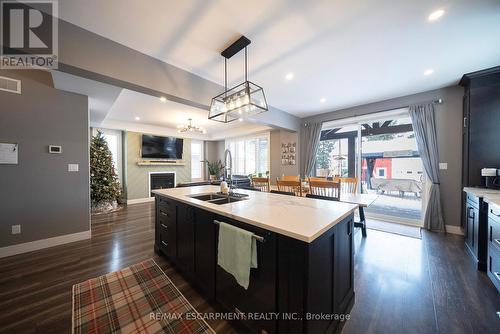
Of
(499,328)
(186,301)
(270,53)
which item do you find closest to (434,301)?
(499,328)

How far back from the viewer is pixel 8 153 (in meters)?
2.53

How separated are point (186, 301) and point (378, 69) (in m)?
3.90

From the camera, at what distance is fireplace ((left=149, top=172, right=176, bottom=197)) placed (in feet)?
21.1

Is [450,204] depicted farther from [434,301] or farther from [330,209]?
[330,209]

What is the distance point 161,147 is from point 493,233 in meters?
7.69

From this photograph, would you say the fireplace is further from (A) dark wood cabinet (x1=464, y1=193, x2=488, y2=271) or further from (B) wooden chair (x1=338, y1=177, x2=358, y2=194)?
(A) dark wood cabinet (x1=464, y1=193, x2=488, y2=271)

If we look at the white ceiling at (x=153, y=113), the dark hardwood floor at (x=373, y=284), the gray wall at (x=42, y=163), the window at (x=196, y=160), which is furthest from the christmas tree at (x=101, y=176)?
the window at (x=196, y=160)

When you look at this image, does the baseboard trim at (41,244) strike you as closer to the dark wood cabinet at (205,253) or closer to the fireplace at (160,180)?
the dark wood cabinet at (205,253)

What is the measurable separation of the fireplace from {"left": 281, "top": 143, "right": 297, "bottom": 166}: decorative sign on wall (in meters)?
4.41

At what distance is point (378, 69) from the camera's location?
2.68 metres

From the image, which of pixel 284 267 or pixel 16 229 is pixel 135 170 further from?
pixel 284 267

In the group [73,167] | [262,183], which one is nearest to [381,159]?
[262,183]

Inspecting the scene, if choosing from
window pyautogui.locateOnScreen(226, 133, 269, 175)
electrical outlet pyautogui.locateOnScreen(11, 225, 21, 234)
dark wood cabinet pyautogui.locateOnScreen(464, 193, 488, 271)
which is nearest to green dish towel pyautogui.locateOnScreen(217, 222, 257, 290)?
dark wood cabinet pyautogui.locateOnScreen(464, 193, 488, 271)

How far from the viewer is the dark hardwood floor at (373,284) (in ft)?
4.72
